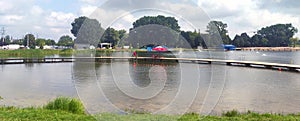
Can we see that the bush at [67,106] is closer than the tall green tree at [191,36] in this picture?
Yes

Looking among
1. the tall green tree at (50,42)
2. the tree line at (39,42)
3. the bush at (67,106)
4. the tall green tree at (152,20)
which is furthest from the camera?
the tall green tree at (50,42)

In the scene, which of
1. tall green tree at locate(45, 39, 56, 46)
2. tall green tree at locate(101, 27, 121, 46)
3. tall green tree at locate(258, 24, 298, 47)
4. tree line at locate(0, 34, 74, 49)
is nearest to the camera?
tall green tree at locate(101, 27, 121, 46)

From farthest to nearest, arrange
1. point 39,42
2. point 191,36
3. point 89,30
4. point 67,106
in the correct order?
1. point 39,42
2. point 191,36
3. point 89,30
4. point 67,106

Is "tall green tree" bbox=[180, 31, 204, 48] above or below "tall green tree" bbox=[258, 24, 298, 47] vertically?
below

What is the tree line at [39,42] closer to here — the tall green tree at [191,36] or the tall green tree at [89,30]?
the tall green tree at [191,36]

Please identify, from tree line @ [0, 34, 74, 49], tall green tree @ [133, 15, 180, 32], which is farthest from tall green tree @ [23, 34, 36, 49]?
tall green tree @ [133, 15, 180, 32]

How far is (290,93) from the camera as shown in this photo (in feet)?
59.1

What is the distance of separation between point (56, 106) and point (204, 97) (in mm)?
8070

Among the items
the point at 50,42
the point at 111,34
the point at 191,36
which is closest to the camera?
the point at 191,36

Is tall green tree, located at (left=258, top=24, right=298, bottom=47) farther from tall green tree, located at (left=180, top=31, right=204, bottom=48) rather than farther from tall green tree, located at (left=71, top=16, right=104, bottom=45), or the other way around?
tall green tree, located at (left=71, top=16, right=104, bottom=45)

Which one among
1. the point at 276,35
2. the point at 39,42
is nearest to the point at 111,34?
the point at 39,42

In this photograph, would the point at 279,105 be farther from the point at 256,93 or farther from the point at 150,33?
the point at 150,33

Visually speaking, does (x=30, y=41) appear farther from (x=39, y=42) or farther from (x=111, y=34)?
(x=111, y=34)

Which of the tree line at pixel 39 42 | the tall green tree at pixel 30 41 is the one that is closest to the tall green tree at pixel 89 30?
the tree line at pixel 39 42
